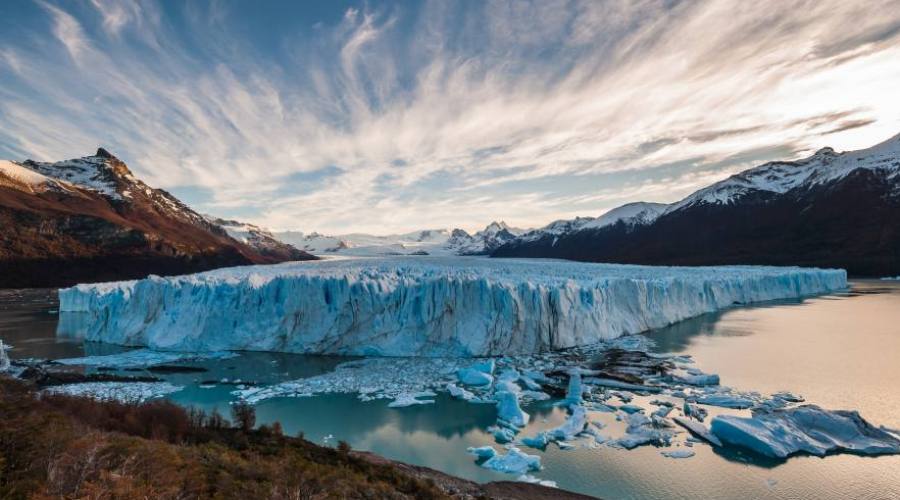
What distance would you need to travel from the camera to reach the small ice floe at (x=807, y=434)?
7918mm

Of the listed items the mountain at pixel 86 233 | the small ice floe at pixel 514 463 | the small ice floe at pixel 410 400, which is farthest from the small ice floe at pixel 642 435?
the mountain at pixel 86 233

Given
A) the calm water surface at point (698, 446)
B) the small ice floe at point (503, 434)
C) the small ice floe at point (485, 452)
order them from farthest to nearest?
the small ice floe at point (503, 434) < the small ice floe at point (485, 452) < the calm water surface at point (698, 446)

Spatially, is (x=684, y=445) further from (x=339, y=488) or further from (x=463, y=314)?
(x=463, y=314)

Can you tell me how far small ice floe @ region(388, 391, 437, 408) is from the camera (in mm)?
10719

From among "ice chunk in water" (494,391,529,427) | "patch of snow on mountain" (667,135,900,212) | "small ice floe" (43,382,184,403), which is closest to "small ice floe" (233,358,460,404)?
"small ice floe" (43,382,184,403)

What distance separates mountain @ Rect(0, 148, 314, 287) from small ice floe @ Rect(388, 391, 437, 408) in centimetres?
4373

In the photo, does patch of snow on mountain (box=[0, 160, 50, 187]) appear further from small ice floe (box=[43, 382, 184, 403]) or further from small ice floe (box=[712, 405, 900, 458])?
small ice floe (box=[712, 405, 900, 458])

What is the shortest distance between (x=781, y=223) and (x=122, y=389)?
7602 cm

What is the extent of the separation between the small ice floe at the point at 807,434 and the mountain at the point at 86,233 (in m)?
50.1

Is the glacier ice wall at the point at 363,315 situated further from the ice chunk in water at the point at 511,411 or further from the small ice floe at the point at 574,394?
the ice chunk in water at the point at 511,411

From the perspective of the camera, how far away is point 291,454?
21.5 feet

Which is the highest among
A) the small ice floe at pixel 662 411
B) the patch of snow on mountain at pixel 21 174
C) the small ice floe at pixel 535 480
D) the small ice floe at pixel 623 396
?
the patch of snow on mountain at pixel 21 174

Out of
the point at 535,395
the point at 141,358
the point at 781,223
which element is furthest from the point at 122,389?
the point at 781,223

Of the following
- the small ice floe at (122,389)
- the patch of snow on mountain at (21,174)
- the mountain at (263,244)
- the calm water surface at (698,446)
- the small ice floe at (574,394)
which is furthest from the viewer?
the mountain at (263,244)
